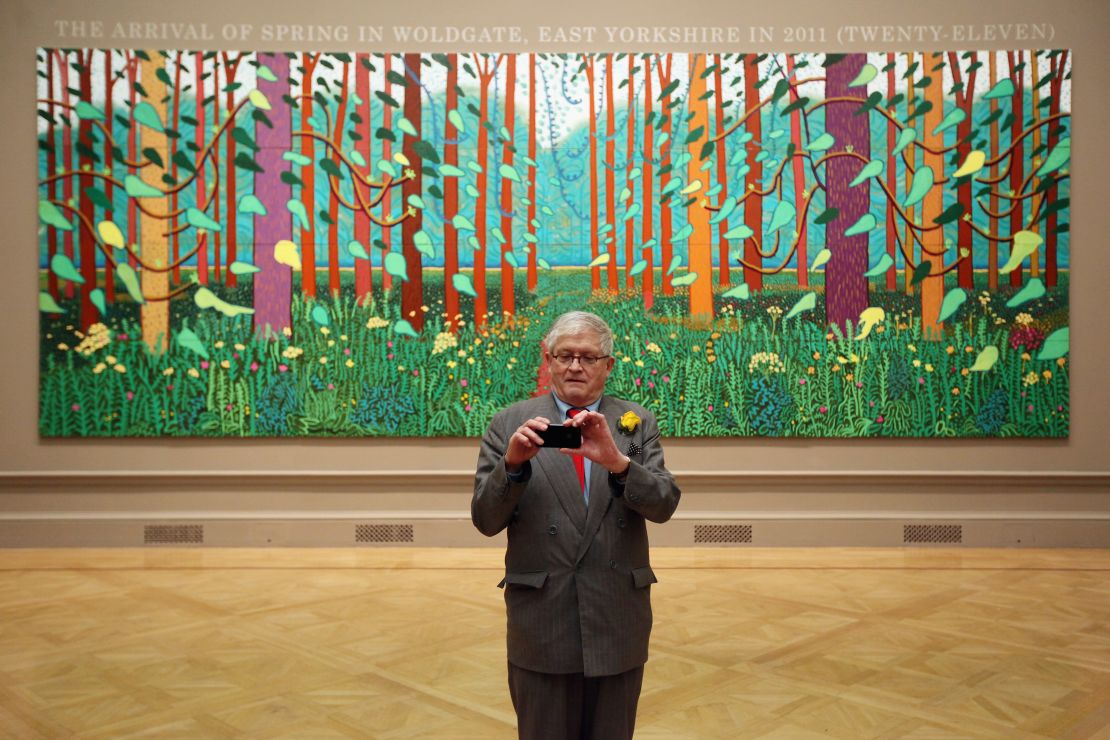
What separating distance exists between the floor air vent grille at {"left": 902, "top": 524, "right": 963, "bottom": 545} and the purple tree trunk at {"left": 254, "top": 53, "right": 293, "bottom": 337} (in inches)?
228

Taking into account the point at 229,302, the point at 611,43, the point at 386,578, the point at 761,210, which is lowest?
the point at 386,578

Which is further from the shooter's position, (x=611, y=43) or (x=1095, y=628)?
(x=611, y=43)

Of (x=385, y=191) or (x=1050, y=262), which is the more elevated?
(x=385, y=191)

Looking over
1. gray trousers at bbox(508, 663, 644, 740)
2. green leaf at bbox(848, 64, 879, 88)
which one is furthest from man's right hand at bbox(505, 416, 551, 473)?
green leaf at bbox(848, 64, 879, 88)

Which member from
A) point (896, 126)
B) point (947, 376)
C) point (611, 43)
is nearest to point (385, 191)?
point (611, 43)

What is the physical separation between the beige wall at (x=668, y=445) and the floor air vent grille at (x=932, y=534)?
127 mm

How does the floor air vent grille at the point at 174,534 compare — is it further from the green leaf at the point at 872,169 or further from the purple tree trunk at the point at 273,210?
the green leaf at the point at 872,169

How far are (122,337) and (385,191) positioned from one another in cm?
267

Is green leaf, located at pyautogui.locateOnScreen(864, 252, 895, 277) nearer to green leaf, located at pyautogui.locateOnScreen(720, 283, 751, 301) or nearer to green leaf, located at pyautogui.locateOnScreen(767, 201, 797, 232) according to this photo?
green leaf, located at pyautogui.locateOnScreen(767, 201, 797, 232)

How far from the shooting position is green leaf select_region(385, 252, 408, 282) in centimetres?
732

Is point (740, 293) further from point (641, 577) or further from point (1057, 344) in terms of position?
point (641, 577)

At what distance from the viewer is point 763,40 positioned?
24.1ft

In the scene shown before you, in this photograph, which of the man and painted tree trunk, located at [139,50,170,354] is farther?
painted tree trunk, located at [139,50,170,354]

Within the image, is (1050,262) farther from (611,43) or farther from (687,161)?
(611,43)
